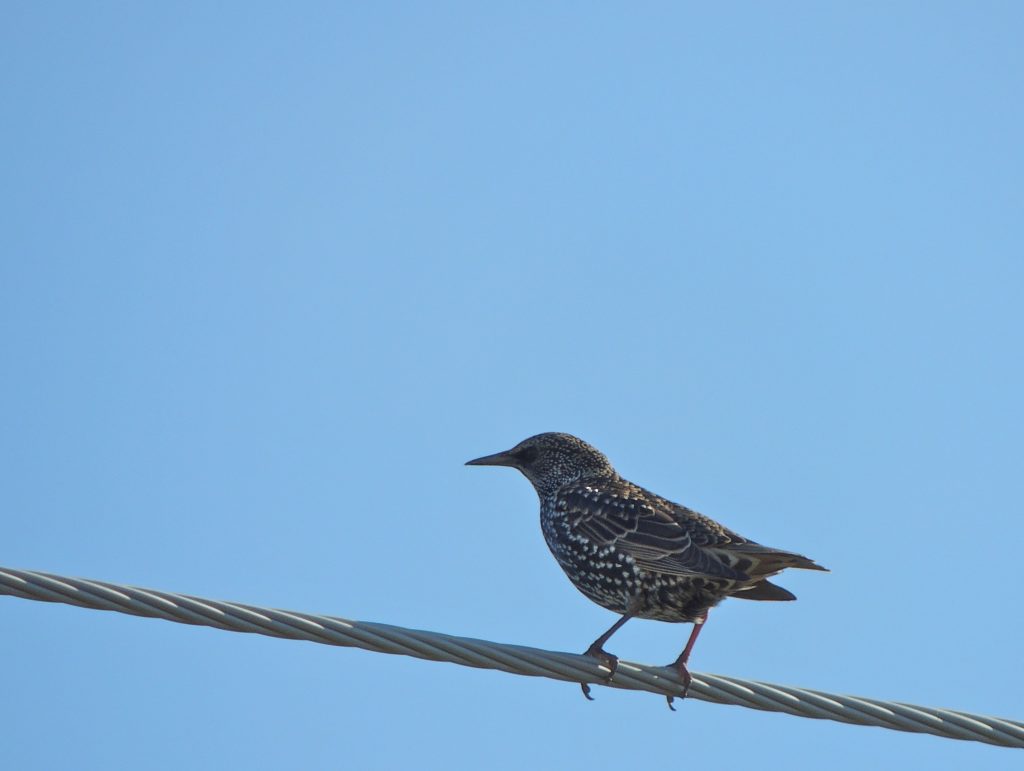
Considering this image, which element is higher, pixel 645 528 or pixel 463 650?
pixel 645 528

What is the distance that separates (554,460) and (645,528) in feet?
6.00

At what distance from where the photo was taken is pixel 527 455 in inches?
400

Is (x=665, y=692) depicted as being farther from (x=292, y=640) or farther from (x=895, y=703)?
(x=292, y=640)

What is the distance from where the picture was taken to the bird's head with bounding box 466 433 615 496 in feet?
32.4

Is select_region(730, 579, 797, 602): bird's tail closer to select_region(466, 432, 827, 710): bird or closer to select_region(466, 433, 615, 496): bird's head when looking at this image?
select_region(466, 432, 827, 710): bird

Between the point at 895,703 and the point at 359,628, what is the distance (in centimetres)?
210

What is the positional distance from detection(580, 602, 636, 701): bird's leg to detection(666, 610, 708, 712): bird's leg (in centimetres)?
32

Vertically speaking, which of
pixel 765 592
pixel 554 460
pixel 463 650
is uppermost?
pixel 554 460

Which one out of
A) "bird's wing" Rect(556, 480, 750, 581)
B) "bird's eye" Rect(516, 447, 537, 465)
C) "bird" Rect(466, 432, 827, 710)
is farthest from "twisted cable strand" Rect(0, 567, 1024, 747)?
"bird's eye" Rect(516, 447, 537, 465)

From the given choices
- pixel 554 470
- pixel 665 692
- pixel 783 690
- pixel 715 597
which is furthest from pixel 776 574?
pixel 554 470

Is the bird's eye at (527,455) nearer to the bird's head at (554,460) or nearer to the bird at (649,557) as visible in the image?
the bird's head at (554,460)

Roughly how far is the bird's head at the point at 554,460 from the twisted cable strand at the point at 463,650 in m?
3.71

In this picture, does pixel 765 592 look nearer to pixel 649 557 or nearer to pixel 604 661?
pixel 649 557

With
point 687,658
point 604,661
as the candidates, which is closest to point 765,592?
point 687,658
